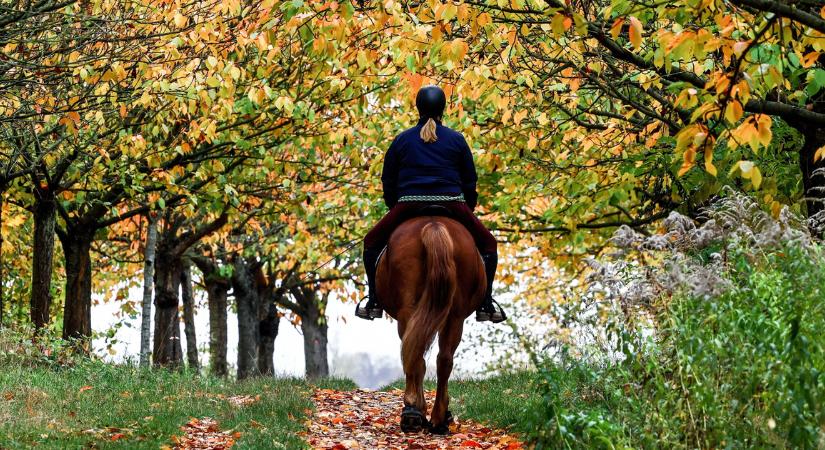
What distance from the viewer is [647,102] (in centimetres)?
1484

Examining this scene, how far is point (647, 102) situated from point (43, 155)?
361 inches

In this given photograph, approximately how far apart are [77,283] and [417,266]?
11.3 m

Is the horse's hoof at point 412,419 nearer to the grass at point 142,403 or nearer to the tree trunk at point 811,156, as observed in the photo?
the grass at point 142,403

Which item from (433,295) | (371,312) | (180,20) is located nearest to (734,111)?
(433,295)

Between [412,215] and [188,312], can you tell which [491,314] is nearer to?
[412,215]

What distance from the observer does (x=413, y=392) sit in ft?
30.0

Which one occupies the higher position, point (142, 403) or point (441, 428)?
point (142, 403)

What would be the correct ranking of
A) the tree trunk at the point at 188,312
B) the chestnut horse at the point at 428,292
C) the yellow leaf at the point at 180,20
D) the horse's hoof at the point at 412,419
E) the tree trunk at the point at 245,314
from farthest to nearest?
the tree trunk at the point at 245,314 < the tree trunk at the point at 188,312 < the yellow leaf at the point at 180,20 < the horse's hoof at the point at 412,419 < the chestnut horse at the point at 428,292

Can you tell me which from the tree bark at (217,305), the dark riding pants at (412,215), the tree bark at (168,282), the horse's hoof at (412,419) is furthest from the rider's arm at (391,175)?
the tree bark at (217,305)

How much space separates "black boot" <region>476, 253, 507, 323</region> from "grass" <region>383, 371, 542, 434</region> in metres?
0.78

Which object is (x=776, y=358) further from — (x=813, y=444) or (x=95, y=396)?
(x=95, y=396)

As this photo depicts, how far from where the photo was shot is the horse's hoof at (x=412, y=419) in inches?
363

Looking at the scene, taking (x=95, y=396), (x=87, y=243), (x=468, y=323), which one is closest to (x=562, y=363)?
(x=95, y=396)

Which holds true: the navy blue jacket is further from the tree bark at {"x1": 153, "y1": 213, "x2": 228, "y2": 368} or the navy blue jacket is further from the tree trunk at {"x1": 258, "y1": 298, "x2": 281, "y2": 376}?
the tree trunk at {"x1": 258, "y1": 298, "x2": 281, "y2": 376}
